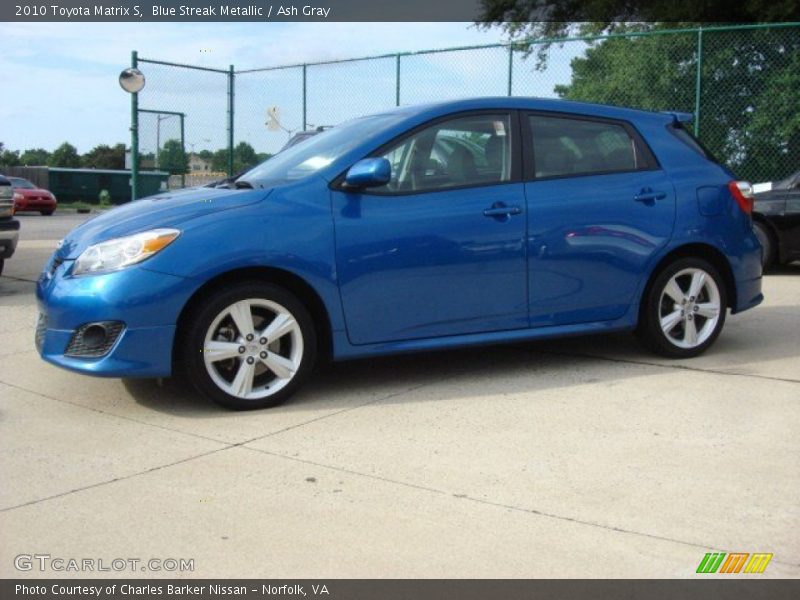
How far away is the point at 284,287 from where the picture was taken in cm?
514

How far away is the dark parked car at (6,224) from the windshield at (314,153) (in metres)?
4.31

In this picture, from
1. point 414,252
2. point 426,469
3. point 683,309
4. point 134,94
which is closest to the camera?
point 426,469

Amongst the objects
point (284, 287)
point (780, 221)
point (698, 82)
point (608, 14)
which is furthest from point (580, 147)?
point (608, 14)

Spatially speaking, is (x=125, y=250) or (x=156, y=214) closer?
(x=125, y=250)

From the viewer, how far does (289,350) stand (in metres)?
5.16

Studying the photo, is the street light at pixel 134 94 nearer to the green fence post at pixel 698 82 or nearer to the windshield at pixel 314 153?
Answer: the green fence post at pixel 698 82

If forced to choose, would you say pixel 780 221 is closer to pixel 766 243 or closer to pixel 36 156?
pixel 766 243

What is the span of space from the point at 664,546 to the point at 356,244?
243cm

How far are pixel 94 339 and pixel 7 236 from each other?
5079 mm

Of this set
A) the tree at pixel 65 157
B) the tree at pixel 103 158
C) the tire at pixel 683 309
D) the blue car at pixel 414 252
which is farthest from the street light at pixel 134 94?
the tree at pixel 65 157

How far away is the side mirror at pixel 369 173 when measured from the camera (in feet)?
16.9

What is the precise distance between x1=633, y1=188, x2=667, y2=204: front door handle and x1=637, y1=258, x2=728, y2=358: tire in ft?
1.38

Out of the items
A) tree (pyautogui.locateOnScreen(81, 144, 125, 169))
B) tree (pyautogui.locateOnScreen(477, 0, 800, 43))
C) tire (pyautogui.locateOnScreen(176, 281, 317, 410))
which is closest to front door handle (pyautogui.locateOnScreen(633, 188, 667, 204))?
tire (pyautogui.locateOnScreen(176, 281, 317, 410))

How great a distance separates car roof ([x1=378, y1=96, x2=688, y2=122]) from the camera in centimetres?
564
